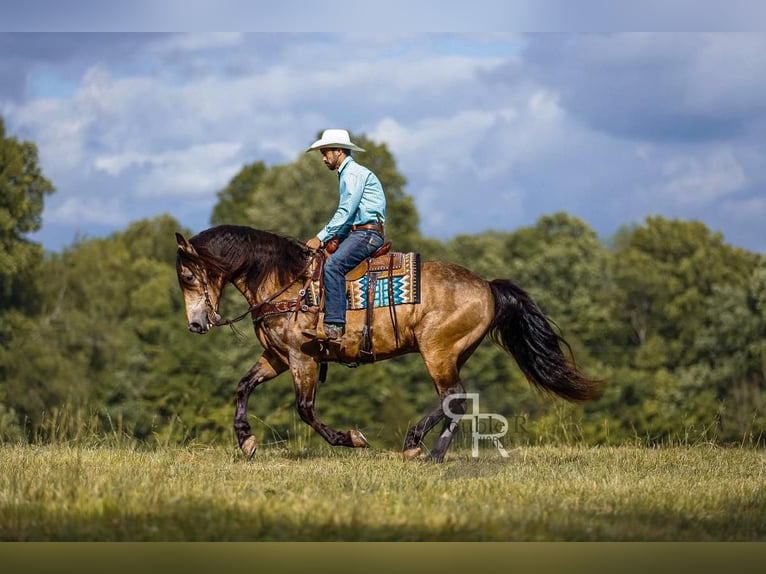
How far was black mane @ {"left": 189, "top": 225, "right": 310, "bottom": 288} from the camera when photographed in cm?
1083

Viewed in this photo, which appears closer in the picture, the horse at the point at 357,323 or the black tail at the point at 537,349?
the horse at the point at 357,323

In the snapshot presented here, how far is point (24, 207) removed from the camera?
40.0 m

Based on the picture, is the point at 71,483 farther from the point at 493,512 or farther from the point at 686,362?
the point at 686,362

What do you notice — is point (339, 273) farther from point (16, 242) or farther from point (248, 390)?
point (16, 242)

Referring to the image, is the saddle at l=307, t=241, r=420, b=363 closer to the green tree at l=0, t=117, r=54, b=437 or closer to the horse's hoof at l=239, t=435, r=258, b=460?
the horse's hoof at l=239, t=435, r=258, b=460

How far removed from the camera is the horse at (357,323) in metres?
10.5

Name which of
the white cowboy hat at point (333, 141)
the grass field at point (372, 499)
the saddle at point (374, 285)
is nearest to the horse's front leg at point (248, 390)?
the grass field at point (372, 499)

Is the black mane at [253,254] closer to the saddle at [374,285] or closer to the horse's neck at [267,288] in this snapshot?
the horse's neck at [267,288]

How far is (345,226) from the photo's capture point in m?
10.6

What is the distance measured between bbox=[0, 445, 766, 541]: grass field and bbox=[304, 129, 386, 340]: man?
1432mm

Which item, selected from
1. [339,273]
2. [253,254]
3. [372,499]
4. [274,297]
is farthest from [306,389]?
[372,499]

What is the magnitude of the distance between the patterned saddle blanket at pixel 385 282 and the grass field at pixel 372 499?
5.00 ft

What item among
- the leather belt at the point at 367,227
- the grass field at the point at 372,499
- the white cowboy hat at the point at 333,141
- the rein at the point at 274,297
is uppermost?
the white cowboy hat at the point at 333,141

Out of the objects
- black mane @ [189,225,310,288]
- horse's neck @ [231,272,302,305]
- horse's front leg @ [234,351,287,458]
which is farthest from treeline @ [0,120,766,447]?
black mane @ [189,225,310,288]
